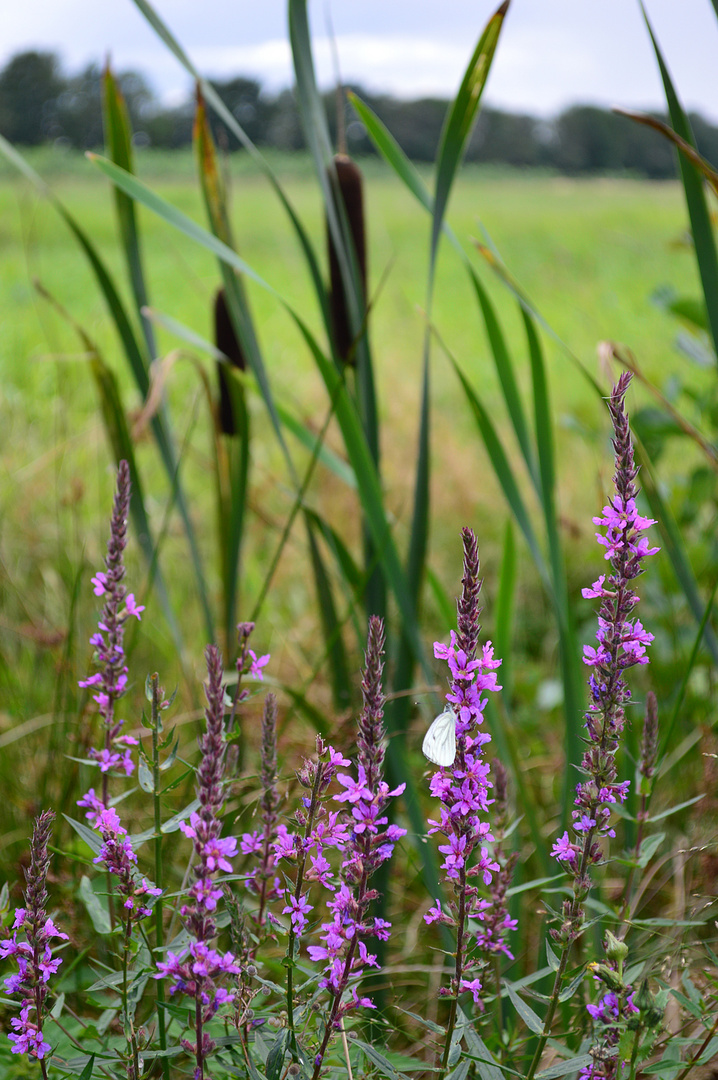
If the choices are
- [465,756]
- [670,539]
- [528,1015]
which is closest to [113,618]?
[465,756]

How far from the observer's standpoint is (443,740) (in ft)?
2.26

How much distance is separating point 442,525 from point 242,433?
2.26 metres

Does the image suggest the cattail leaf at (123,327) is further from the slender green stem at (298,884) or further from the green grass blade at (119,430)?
the slender green stem at (298,884)

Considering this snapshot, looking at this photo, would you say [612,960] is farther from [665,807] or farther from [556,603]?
[665,807]

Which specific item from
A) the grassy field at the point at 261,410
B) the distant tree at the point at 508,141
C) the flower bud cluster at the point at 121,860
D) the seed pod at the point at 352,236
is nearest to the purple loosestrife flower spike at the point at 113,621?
the flower bud cluster at the point at 121,860

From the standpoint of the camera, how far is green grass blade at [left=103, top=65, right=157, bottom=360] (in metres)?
1.54

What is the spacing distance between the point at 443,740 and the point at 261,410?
4.07 metres

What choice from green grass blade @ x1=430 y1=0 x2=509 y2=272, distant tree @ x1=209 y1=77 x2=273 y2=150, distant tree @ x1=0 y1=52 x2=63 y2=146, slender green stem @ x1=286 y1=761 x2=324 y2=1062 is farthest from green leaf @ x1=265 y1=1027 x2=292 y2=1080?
distant tree @ x1=209 y1=77 x2=273 y2=150

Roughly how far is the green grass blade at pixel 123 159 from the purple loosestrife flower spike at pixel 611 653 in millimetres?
1101

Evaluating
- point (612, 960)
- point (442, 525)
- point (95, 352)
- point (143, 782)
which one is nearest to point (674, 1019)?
point (612, 960)

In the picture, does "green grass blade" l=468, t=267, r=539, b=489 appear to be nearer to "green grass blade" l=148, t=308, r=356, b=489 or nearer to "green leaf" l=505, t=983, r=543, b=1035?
"green grass blade" l=148, t=308, r=356, b=489

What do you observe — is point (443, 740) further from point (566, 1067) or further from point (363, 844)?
point (566, 1067)

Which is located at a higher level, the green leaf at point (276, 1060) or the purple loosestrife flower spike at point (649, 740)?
the purple loosestrife flower spike at point (649, 740)

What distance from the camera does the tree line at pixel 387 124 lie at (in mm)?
22703
